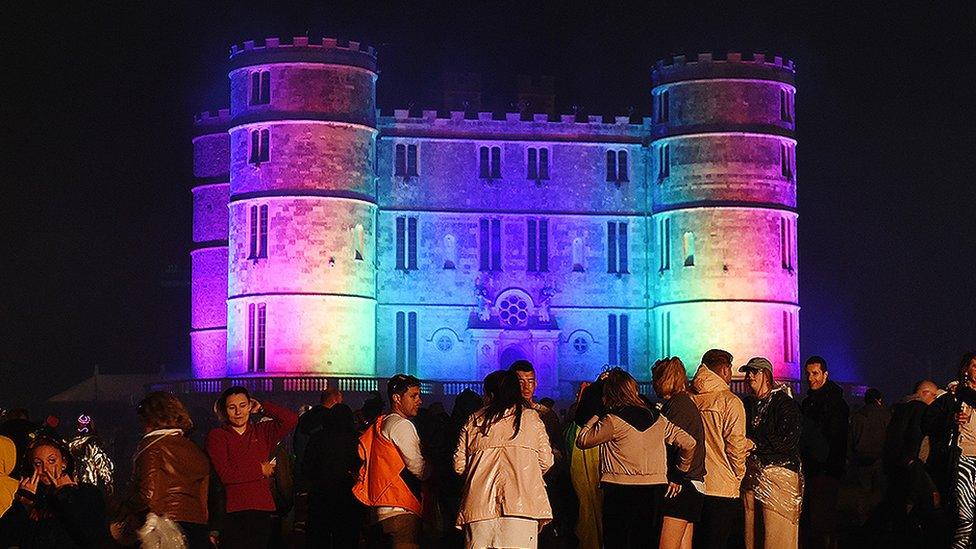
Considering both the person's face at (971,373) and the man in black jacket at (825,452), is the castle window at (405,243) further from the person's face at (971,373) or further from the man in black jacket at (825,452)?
the person's face at (971,373)

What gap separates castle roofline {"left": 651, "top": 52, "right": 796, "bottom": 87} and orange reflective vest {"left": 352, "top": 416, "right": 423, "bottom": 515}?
3690cm

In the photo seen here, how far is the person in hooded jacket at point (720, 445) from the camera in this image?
16.6 metres

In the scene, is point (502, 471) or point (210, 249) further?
point (210, 249)

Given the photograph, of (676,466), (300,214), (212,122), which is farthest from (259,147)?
(676,466)

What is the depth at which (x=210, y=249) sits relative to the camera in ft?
174

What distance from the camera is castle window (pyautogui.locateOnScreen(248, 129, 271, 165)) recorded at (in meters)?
48.5

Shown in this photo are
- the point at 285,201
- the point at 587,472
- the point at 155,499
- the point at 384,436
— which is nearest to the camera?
the point at 155,499

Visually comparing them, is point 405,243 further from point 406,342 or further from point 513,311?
point 513,311

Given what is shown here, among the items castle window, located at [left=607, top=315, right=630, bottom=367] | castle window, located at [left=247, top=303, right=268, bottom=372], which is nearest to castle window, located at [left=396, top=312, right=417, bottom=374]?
castle window, located at [left=247, top=303, right=268, bottom=372]

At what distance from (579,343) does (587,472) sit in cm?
3371

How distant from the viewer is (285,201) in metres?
48.2

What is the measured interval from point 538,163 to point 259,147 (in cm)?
804

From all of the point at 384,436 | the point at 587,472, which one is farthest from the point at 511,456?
the point at 587,472

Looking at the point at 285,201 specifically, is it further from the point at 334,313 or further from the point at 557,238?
the point at 557,238
